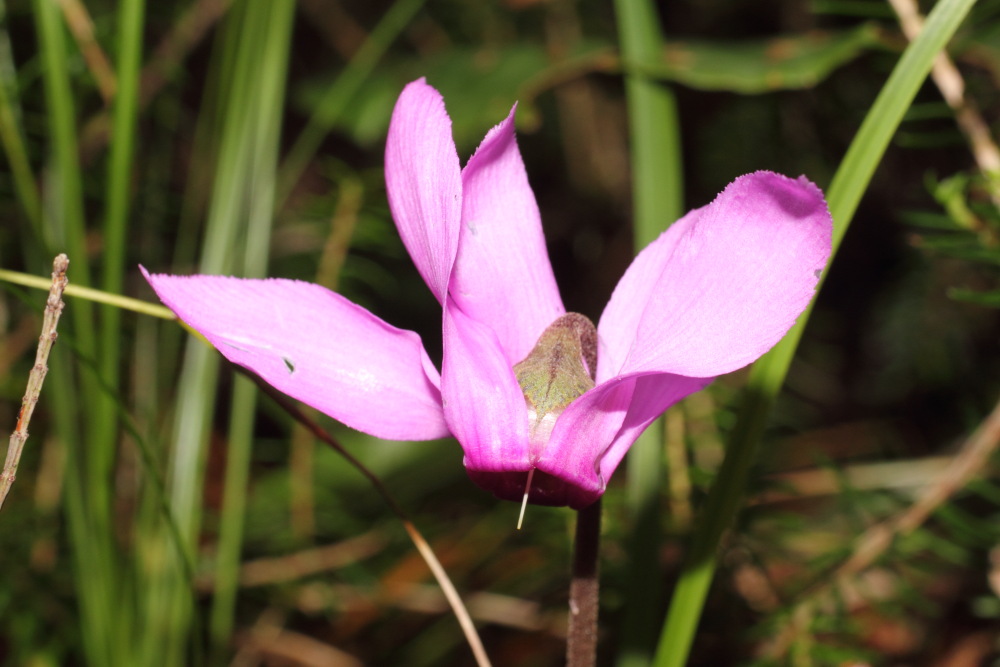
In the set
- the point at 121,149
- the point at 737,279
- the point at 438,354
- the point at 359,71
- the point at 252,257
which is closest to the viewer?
the point at 737,279

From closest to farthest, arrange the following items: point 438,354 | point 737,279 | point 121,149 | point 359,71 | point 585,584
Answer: point 737,279
point 585,584
point 121,149
point 359,71
point 438,354

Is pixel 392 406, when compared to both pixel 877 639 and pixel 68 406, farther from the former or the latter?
pixel 877 639

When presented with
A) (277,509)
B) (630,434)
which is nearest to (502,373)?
(630,434)

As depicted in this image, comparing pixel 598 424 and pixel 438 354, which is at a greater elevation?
pixel 438 354

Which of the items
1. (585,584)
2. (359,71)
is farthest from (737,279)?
(359,71)

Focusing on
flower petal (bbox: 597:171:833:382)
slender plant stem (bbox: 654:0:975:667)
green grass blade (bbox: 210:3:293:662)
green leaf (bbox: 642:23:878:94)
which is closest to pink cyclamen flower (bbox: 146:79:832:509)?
flower petal (bbox: 597:171:833:382)

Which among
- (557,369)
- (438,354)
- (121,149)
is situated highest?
(438,354)

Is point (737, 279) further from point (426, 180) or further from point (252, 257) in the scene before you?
point (252, 257)

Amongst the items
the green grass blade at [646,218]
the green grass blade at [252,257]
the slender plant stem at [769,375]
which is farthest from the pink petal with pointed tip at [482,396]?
the green grass blade at [252,257]

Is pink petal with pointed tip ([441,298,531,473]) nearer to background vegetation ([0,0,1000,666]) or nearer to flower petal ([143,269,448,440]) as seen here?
flower petal ([143,269,448,440])
